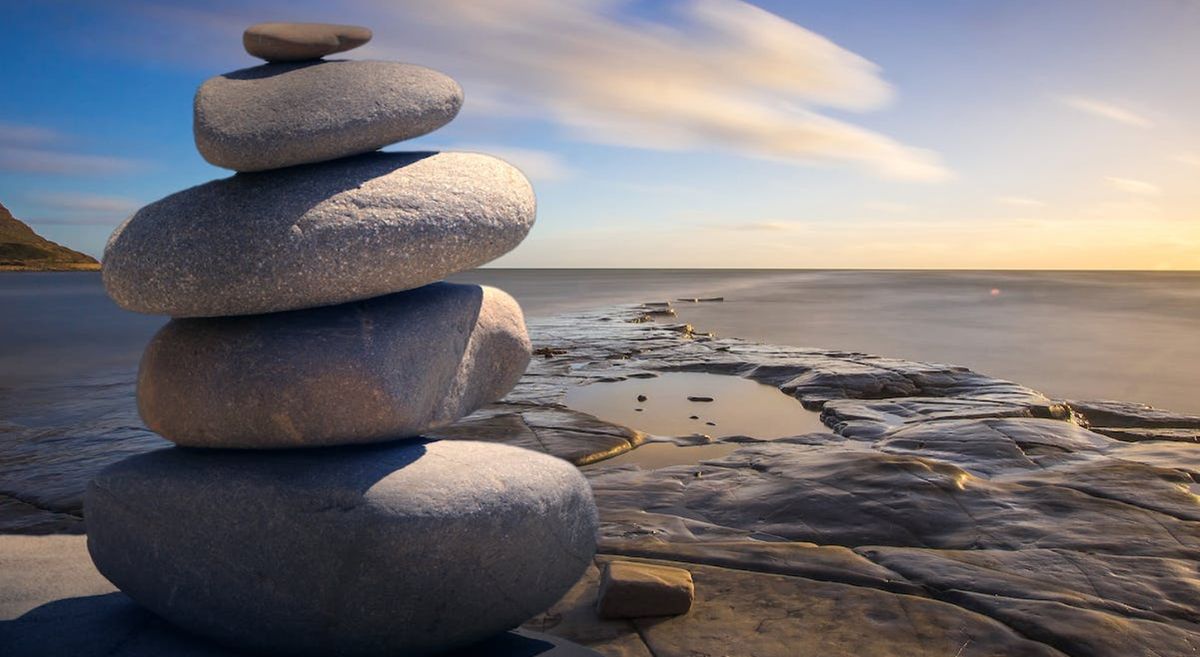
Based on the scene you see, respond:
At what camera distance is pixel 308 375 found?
3.58 meters

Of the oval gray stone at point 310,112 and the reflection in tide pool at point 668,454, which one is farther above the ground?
the oval gray stone at point 310,112

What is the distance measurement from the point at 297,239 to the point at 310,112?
0.63 meters

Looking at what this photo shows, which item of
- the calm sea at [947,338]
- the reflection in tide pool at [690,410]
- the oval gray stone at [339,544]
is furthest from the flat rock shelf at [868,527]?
the calm sea at [947,338]

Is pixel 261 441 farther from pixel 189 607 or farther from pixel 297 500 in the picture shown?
pixel 189 607

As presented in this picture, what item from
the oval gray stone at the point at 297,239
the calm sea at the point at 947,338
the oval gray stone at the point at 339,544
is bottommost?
the calm sea at the point at 947,338

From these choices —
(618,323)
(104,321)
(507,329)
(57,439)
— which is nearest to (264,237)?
(507,329)

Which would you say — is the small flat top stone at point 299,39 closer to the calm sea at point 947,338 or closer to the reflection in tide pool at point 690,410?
the reflection in tide pool at point 690,410

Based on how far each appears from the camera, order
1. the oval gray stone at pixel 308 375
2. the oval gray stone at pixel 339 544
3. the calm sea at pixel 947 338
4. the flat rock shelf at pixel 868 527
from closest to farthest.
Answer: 1. the oval gray stone at pixel 339 544
2. the oval gray stone at pixel 308 375
3. the flat rock shelf at pixel 868 527
4. the calm sea at pixel 947 338

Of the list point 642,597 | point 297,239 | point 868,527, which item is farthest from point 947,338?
point 297,239

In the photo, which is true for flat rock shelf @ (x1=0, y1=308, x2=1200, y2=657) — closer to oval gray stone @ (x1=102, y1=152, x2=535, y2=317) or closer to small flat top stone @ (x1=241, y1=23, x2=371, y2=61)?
oval gray stone @ (x1=102, y1=152, x2=535, y2=317)

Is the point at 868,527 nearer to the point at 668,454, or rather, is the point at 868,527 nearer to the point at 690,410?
the point at 668,454

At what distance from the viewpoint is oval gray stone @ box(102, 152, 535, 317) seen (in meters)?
3.51

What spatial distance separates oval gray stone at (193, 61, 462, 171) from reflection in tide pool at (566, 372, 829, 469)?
453cm

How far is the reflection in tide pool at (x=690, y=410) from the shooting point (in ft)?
27.6
